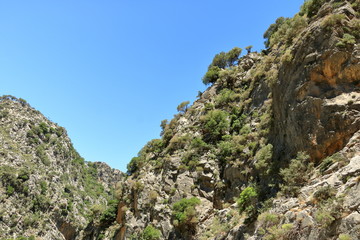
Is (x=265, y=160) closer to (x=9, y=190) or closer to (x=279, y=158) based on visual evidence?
(x=279, y=158)

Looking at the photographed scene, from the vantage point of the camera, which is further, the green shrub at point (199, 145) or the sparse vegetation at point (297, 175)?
the green shrub at point (199, 145)

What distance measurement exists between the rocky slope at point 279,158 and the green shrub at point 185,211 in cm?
11

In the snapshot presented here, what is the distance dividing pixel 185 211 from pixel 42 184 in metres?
62.1

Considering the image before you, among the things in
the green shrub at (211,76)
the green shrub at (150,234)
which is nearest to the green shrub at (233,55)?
the green shrub at (211,76)

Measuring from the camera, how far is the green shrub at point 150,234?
28.0 metres

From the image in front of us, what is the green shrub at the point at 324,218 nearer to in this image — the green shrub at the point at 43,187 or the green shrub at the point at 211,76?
the green shrub at the point at 211,76

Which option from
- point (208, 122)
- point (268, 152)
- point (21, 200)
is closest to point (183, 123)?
point (208, 122)

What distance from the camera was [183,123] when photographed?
41.6m

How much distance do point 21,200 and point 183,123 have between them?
51.3 metres

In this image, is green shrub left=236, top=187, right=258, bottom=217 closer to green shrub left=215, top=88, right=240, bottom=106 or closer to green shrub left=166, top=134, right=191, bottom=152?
green shrub left=166, top=134, right=191, bottom=152

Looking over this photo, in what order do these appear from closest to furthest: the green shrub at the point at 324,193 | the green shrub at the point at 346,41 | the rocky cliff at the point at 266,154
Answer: the green shrub at the point at 324,193
the rocky cliff at the point at 266,154
the green shrub at the point at 346,41

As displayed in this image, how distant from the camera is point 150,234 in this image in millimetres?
28156

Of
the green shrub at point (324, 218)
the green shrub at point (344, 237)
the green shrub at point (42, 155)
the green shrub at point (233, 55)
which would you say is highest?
the green shrub at point (42, 155)

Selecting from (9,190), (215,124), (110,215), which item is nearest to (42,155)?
(9,190)
